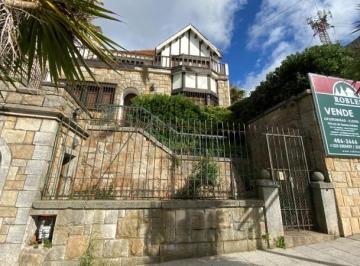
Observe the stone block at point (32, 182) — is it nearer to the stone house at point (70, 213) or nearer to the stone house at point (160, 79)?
the stone house at point (70, 213)

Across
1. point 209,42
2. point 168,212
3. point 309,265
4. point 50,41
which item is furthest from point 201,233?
point 209,42

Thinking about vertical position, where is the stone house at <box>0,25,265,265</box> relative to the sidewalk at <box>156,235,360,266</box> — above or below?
above

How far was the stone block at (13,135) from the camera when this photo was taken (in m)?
4.14

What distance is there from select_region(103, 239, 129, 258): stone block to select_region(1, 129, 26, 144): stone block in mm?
2702

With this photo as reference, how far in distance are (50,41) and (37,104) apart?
2.69 m

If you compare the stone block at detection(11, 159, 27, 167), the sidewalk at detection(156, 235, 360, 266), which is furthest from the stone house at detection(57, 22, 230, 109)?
the sidewalk at detection(156, 235, 360, 266)

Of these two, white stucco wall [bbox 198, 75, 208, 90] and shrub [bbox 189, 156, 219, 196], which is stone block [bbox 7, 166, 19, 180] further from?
white stucco wall [bbox 198, 75, 208, 90]

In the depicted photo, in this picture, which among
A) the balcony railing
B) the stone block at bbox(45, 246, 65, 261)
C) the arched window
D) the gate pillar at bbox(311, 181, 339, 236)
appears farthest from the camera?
the balcony railing

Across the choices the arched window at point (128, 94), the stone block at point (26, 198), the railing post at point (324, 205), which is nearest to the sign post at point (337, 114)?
the railing post at point (324, 205)

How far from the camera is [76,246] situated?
3576 millimetres

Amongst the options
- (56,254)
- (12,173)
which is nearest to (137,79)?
(12,173)

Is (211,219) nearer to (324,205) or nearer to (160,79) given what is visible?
(324,205)

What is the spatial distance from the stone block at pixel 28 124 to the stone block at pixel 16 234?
186 centimetres

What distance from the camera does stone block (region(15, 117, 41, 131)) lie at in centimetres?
427
